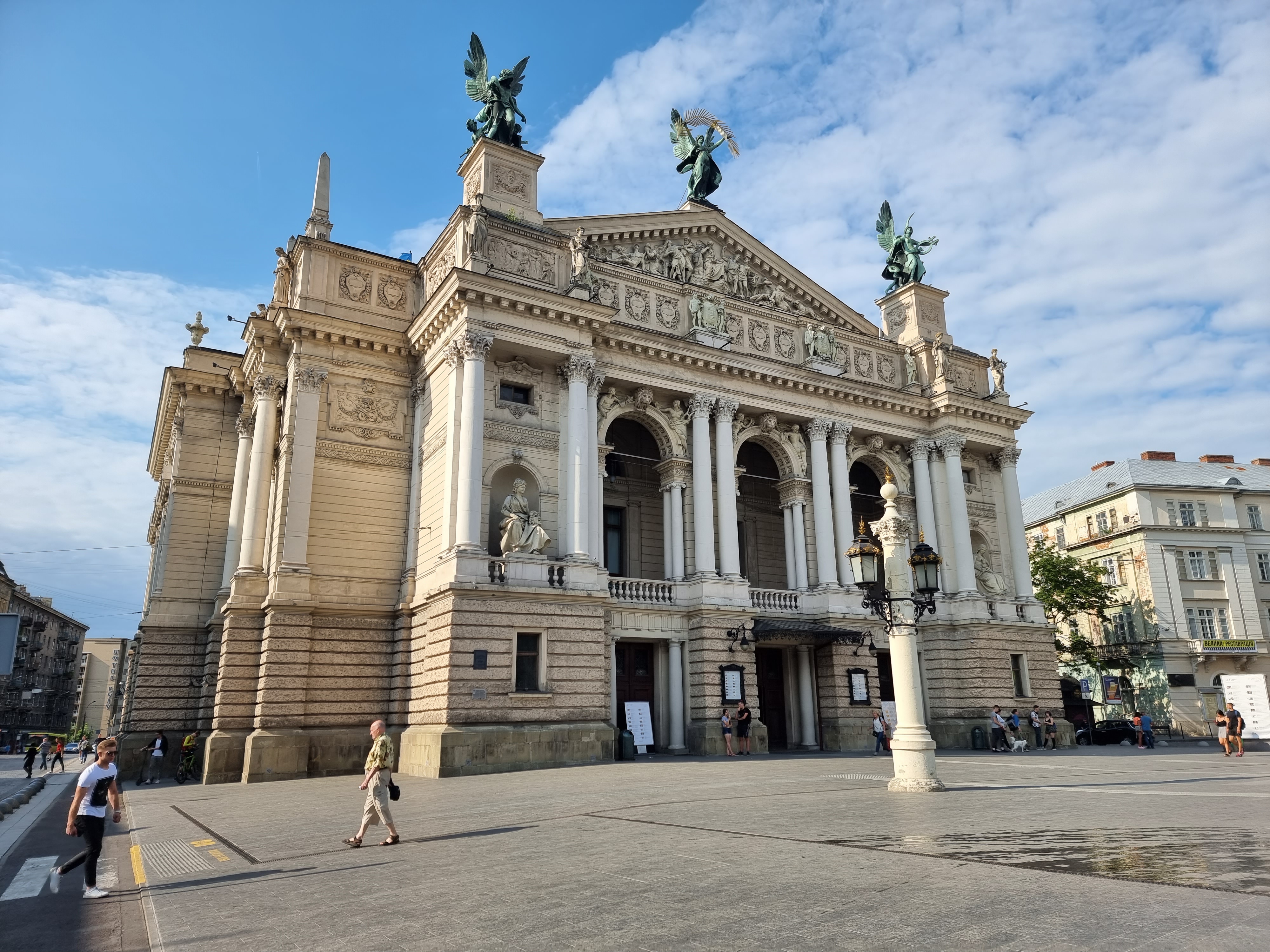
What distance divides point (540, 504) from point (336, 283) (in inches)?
425

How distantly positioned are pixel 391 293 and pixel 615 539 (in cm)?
1251

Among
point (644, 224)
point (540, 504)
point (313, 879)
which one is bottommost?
point (313, 879)

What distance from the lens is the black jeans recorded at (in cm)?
977

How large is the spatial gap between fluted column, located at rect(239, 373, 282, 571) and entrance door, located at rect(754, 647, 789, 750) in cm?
1815

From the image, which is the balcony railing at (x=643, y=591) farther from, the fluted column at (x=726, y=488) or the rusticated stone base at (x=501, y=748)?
the rusticated stone base at (x=501, y=748)

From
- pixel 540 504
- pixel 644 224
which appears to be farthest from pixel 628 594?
pixel 644 224

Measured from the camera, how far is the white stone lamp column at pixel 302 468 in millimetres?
27984

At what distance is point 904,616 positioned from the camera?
54.5ft

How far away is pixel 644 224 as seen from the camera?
111ft

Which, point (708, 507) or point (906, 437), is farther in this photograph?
point (906, 437)

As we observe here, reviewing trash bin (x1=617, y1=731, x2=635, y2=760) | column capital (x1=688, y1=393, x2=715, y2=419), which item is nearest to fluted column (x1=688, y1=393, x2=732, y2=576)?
column capital (x1=688, y1=393, x2=715, y2=419)

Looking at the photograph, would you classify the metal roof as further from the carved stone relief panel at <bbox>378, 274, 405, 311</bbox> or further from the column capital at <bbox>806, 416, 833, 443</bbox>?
the carved stone relief panel at <bbox>378, 274, 405, 311</bbox>

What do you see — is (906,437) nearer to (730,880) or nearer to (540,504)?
(540,504)

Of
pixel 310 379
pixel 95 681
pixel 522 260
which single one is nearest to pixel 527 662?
pixel 310 379
